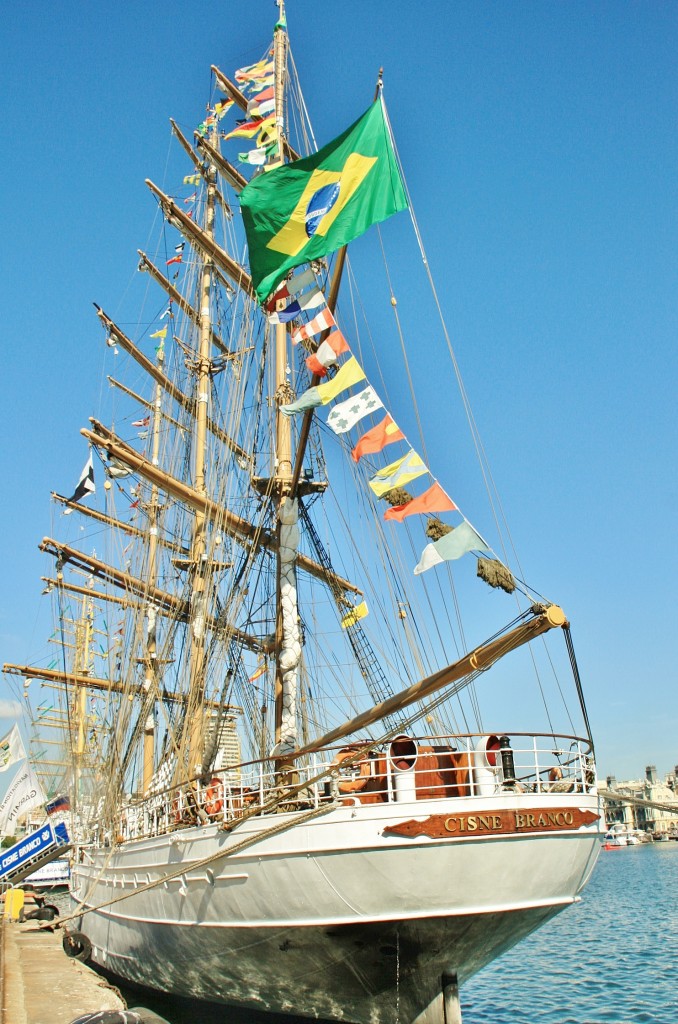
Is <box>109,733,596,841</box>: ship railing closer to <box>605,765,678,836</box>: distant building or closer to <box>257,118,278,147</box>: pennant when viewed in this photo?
<box>257,118,278,147</box>: pennant

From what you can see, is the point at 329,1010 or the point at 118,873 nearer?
the point at 329,1010

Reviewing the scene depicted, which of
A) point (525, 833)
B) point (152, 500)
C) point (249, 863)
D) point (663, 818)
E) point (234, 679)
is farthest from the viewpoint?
point (663, 818)

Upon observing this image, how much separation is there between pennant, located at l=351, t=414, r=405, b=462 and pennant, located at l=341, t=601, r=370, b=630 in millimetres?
11569

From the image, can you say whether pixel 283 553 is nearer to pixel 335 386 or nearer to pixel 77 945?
pixel 335 386

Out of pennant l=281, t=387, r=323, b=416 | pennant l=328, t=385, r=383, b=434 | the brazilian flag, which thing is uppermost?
the brazilian flag

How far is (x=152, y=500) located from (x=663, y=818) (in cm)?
12529

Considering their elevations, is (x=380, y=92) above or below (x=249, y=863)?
above

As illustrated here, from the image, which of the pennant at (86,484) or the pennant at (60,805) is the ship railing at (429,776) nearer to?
the pennant at (86,484)

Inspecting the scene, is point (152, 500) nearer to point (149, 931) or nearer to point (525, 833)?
point (149, 931)

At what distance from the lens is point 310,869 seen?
10734mm

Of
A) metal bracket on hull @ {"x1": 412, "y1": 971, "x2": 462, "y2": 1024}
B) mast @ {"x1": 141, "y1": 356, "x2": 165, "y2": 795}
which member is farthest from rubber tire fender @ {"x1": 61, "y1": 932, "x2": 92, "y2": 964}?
mast @ {"x1": 141, "y1": 356, "x2": 165, "y2": 795}

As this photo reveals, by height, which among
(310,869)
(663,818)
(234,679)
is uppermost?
(234,679)

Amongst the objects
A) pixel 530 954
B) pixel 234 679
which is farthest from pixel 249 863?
pixel 530 954

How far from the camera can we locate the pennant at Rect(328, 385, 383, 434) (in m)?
12.6
